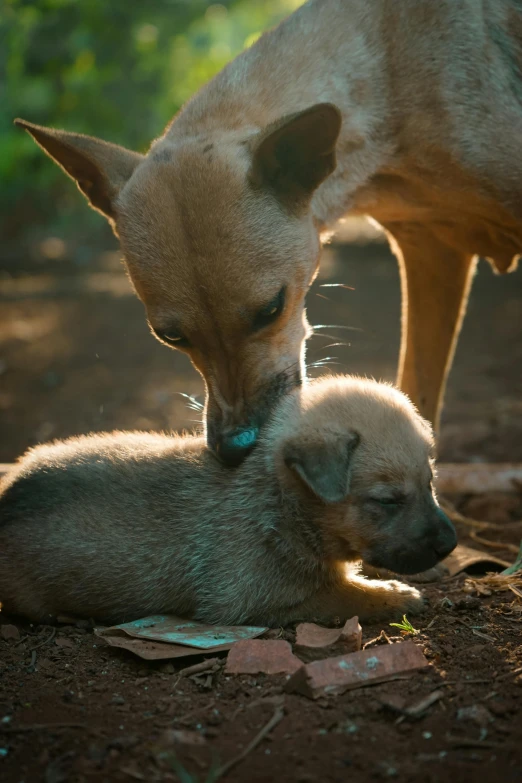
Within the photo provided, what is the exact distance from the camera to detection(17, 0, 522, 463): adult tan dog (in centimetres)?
396

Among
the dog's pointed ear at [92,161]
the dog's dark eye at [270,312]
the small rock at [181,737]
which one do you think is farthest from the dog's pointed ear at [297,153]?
the small rock at [181,737]

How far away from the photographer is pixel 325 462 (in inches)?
146

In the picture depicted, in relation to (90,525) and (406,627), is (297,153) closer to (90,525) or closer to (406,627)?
(90,525)

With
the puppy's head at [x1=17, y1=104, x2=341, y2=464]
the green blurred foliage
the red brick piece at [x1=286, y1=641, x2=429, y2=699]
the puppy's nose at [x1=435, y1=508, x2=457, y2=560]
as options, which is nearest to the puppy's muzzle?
the puppy's nose at [x1=435, y1=508, x2=457, y2=560]

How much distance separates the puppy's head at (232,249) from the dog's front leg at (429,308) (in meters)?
1.35

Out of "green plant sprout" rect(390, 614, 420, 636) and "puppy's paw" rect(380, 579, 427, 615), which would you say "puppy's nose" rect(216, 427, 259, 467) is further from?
"green plant sprout" rect(390, 614, 420, 636)

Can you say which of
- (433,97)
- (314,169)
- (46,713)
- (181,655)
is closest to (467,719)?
(181,655)

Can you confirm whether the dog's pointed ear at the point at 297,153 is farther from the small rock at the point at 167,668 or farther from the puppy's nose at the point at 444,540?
the small rock at the point at 167,668

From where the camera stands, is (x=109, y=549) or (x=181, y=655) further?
(x=109, y=549)

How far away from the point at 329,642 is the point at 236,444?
1012mm

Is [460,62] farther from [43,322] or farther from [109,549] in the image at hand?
[43,322]

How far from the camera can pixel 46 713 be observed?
3.13m

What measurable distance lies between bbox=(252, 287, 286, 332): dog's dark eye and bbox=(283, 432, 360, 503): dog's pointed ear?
593mm

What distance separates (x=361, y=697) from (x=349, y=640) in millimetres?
390
